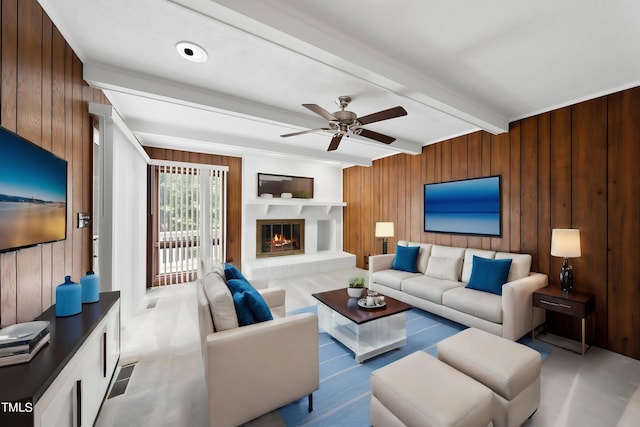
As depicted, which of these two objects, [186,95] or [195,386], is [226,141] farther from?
[195,386]

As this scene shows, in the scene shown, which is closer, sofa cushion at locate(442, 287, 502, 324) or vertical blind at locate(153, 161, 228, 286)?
sofa cushion at locate(442, 287, 502, 324)

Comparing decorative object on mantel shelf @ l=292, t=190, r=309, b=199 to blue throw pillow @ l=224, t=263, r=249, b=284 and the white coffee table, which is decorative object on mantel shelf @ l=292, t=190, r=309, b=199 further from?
blue throw pillow @ l=224, t=263, r=249, b=284

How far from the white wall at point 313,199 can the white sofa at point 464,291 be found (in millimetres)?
2288

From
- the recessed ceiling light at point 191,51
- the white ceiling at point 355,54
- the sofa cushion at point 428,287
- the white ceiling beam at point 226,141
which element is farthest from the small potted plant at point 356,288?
the white ceiling beam at point 226,141

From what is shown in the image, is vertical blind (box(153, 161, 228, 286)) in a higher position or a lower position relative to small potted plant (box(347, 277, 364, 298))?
higher

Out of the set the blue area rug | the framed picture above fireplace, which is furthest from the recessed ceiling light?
the framed picture above fireplace

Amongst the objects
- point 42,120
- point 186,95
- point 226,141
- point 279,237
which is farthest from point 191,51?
point 279,237

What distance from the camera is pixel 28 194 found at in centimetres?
130

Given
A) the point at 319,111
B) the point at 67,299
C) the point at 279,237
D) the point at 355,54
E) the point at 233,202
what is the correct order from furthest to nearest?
the point at 279,237
the point at 233,202
the point at 319,111
the point at 355,54
the point at 67,299

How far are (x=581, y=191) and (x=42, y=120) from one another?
4606mm

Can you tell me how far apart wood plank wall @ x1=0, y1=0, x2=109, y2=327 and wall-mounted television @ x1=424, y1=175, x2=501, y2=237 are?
4373 millimetres

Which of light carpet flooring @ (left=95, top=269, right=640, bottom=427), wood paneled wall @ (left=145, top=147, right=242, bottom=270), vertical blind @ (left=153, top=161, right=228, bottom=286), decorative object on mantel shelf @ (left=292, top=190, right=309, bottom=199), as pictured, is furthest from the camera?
decorative object on mantel shelf @ (left=292, top=190, right=309, bottom=199)

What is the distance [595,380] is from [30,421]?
3517 millimetres

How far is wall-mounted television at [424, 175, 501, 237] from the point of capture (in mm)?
3434
